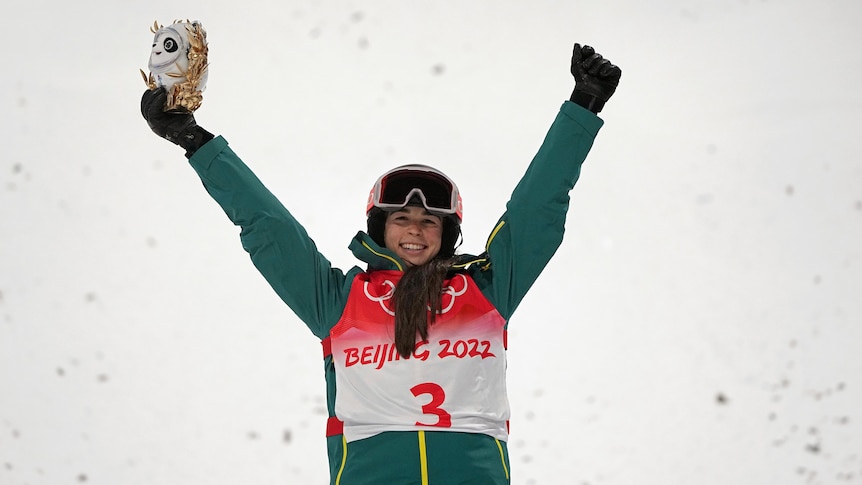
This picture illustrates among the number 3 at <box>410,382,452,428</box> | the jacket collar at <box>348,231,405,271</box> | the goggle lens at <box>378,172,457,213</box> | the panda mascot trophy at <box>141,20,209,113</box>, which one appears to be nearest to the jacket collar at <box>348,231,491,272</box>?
the jacket collar at <box>348,231,405,271</box>

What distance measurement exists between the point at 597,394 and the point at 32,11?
2.40 meters

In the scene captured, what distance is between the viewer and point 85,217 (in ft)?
12.5

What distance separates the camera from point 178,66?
2408 millimetres

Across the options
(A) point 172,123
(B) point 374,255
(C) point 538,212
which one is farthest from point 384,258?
(A) point 172,123

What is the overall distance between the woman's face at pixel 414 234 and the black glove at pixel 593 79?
16.5 inches

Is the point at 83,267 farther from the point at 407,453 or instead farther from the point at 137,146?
the point at 407,453

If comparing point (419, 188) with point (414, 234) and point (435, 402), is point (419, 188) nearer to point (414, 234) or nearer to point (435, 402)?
point (414, 234)

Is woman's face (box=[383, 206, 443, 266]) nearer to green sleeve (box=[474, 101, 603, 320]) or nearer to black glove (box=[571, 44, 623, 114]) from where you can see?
green sleeve (box=[474, 101, 603, 320])

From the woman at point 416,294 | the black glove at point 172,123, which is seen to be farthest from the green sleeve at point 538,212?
the black glove at point 172,123

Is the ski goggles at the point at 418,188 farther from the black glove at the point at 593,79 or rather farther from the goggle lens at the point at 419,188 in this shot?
the black glove at the point at 593,79

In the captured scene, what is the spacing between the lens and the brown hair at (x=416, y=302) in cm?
225

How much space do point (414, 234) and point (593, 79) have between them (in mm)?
514

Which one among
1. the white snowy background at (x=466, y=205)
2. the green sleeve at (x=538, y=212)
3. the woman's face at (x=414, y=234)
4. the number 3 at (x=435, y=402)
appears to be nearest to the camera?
the number 3 at (x=435, y=402)

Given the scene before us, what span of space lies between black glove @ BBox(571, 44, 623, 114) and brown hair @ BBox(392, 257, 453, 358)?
46cm
